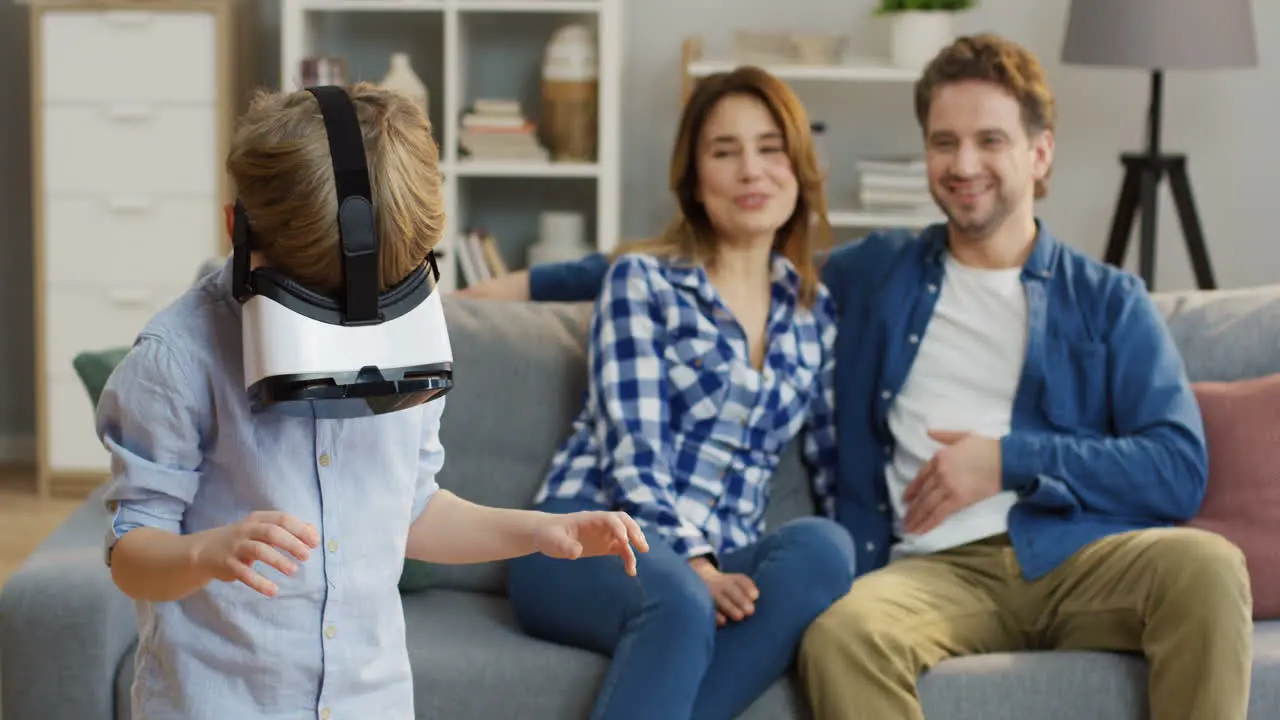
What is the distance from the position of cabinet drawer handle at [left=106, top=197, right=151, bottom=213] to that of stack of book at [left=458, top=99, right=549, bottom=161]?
0.80 meters

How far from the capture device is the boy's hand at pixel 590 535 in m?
1.20

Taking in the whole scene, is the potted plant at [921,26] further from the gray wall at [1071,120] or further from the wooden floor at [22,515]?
the wooden floor at [22,515]

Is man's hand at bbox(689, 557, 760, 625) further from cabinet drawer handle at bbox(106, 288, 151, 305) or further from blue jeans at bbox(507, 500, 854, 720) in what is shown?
cabinet drawer handle at bbox(106, 288, 151, 305)

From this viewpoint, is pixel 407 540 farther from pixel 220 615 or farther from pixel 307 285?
pixel 307 285

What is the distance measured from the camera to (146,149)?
3918mm

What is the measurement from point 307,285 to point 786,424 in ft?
4.02

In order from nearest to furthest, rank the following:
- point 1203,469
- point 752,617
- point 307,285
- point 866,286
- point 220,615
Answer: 1. point 307,285
2. point 220,615
3. point 752,617
4. point 1203,469
5. point 866,286

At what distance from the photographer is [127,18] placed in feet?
12.7

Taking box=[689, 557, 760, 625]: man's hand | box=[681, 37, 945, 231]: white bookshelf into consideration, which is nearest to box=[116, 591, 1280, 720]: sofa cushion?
box=[689, 557, 760, 625]: man's hand

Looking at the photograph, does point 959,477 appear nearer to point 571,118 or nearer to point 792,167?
point 792,167

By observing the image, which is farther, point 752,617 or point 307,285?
point 752,617

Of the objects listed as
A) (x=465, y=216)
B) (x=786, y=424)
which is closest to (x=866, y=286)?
(x=786, y=424)

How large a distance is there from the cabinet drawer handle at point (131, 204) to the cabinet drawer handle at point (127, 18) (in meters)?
0.42

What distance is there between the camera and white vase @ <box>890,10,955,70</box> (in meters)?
3.75
